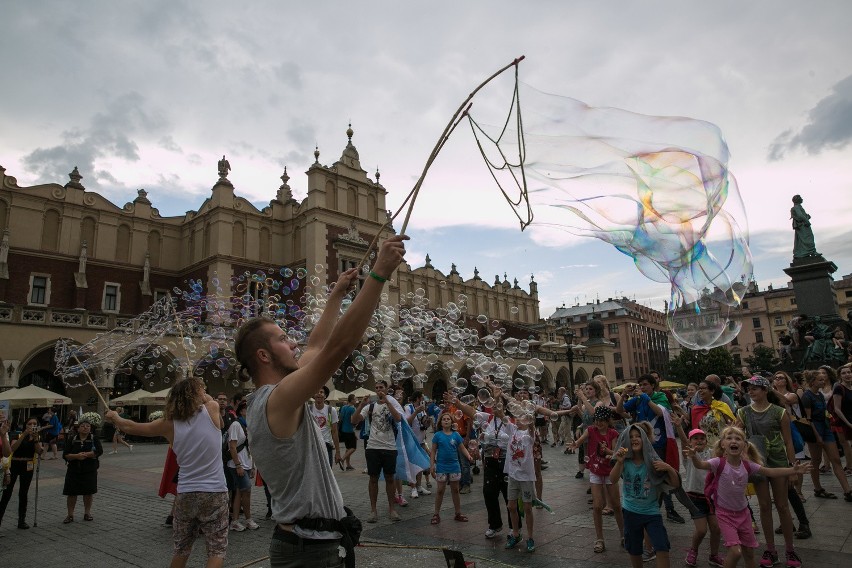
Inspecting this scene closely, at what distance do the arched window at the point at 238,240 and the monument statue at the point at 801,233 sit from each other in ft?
94.3

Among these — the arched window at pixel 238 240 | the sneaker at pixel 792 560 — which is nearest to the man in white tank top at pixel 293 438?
the sneaker at pixel 792 560

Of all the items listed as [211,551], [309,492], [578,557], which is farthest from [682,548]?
[309,492]

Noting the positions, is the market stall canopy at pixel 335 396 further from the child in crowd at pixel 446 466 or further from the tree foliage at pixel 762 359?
the tree foliage at pixel 762 359

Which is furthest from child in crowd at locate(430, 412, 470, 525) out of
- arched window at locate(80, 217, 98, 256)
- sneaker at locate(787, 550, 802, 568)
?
arched window at locate(80, 217, 98, 256)

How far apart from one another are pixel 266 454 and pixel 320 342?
746 millimetres

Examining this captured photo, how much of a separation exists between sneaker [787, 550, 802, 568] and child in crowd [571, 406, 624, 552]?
1.58 m

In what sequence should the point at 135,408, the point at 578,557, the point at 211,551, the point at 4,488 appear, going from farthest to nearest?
the point at 135,408 → the point at 4,488 → the point at 578,557 → the point at 211,551

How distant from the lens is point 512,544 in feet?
20.1

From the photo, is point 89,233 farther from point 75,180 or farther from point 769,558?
point 769,558

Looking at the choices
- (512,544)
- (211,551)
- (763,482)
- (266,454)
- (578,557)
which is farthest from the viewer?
(512,544)

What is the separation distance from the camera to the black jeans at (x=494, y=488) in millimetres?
6707

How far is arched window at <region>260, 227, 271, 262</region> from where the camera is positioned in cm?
3425

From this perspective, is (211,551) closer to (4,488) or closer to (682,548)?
(682,548)

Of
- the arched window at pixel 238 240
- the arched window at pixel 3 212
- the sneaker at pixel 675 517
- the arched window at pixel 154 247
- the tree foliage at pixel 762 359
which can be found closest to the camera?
the sneaker at pixel 675 517
